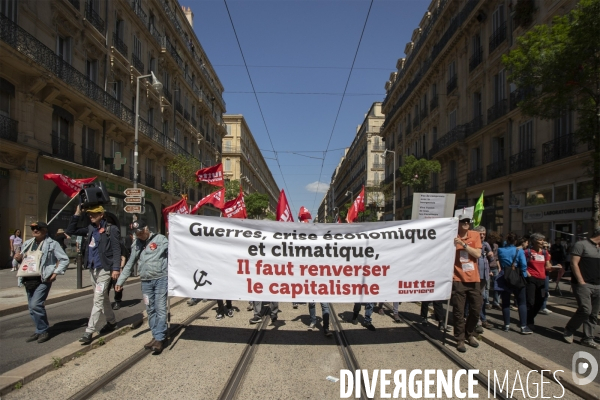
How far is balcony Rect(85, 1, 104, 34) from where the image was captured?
21.3m

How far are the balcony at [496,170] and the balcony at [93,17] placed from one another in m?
22.3

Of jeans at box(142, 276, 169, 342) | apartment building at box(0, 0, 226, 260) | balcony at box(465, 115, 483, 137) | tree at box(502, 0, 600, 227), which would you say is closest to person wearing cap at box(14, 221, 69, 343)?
jeans at box(142, 276, 169, 342)

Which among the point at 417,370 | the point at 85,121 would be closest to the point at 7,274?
the point at 85,121

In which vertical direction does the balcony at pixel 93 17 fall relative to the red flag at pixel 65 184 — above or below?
above

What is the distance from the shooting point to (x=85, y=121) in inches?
850

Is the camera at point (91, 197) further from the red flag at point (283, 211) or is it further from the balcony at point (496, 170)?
the balcony at point (496, 170)

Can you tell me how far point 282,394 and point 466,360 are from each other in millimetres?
2590

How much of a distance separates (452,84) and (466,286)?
85.0 ft

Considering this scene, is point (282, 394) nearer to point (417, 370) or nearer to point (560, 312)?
point (417, 370)

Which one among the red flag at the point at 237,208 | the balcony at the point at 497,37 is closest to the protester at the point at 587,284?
the red flag at the point at 237,208

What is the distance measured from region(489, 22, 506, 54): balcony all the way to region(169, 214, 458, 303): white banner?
795 inches

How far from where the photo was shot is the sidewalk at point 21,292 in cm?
856

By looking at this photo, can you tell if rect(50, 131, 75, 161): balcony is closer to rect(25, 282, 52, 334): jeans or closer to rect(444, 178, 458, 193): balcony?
rect(25, 282, 52, 334): jeans

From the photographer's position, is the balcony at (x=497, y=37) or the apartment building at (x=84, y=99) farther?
the balcony at (x=497, y=37)
